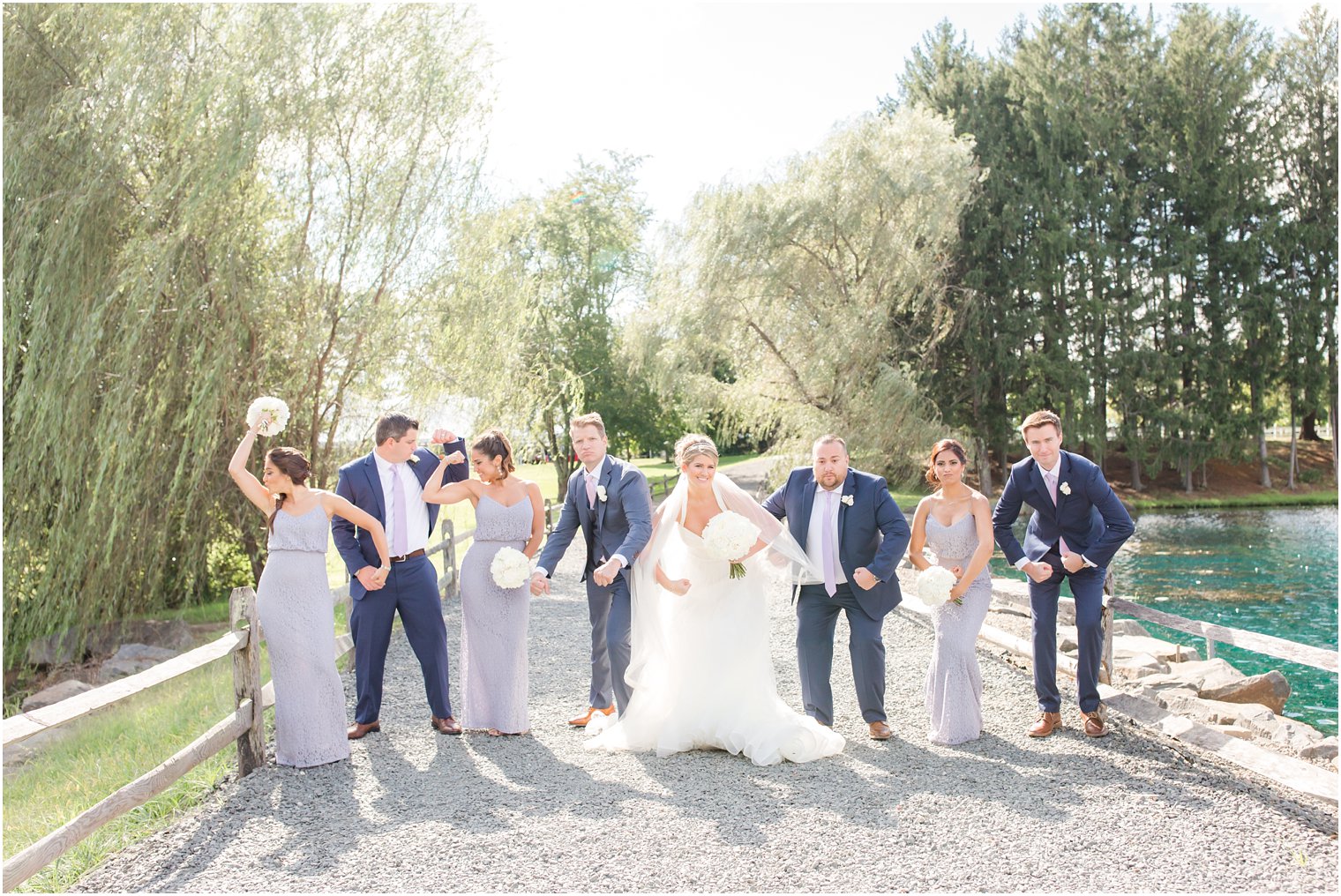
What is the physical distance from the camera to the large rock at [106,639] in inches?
456

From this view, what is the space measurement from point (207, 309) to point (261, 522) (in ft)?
9.73

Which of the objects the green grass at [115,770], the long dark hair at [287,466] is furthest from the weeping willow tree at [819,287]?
the long dark hair at [287,466]

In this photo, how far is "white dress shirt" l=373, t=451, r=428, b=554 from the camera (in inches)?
→ 247

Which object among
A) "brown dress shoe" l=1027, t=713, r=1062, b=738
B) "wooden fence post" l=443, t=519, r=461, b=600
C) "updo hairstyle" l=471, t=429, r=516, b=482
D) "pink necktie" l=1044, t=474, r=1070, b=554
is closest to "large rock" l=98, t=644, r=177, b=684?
"wooden fence post" l=443, t=519, r=461, b=600

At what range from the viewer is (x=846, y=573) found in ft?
20.0

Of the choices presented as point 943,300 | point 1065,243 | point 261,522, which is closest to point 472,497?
point 261,522

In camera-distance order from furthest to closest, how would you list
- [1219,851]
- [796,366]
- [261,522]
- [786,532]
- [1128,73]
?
[1128,73]
[796,366]
[261,522]
[786,532]
[1219,851]

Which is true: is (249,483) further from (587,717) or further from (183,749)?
(587,717)

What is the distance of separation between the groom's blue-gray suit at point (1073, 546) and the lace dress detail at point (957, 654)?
27 centimetres

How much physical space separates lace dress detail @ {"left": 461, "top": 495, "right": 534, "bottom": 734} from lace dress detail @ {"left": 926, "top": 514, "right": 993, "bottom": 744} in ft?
7.80

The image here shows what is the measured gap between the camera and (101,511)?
11.1m

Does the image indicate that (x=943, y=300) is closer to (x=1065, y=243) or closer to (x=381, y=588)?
(x=1065, y=243)

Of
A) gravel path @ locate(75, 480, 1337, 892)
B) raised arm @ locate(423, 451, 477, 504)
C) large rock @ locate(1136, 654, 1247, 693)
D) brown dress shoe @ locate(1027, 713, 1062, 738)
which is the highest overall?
raised arm @ locate(423, 451, 477, 504)

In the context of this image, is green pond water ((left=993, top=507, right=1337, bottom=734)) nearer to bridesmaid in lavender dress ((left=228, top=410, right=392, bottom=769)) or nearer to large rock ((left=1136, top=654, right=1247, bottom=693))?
large rock ((left=1136, top=654, right=1247, bottom=693))
